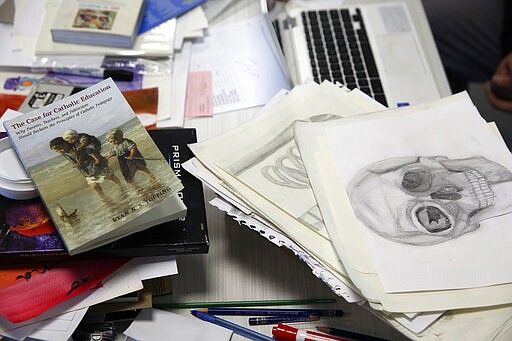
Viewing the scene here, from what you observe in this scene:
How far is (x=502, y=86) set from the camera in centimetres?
138

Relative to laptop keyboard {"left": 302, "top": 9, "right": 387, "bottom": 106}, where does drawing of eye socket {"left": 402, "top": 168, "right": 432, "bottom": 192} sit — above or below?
below

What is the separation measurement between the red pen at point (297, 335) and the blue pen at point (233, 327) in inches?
0.6

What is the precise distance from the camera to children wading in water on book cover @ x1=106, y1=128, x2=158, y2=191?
0.65m

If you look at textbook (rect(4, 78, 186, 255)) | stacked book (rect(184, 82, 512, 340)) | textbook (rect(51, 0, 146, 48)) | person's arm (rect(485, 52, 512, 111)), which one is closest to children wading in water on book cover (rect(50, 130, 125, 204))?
textbook (rect(4, 78, 186, 255))

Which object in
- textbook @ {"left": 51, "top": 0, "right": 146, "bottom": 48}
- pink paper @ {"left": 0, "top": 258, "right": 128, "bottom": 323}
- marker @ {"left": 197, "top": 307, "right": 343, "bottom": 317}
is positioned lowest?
marker @ {"left": 197, "top": 307, "right": 343, "bottom": 317}

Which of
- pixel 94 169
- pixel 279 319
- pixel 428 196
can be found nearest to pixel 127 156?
pixel 94 169

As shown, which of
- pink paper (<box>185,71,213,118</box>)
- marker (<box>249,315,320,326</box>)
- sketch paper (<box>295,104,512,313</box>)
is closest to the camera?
sketch paper (<box>295,104,512,313</box>)

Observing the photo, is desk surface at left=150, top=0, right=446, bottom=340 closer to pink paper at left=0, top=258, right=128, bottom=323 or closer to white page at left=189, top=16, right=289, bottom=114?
pink paper at left=0, top=258, right=128, bottom=323

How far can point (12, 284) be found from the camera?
0.64 m

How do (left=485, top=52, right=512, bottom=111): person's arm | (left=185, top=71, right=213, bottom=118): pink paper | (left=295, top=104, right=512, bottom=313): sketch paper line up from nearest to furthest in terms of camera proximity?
(left=295, top=104, right=512, bottom=313): sketch paper, (left=185, top=71, right=213, bottom=118): pink paper, (left=485, top=52, right=512, bottom=111): person's arm

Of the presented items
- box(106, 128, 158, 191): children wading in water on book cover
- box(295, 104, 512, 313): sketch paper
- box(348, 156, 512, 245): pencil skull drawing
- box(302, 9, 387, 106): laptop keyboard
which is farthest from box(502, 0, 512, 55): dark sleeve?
box(106, 128, 158, 191): children wading in water on book cover

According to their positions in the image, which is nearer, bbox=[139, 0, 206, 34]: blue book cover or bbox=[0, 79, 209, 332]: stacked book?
bbox=[0, 79, 209, 332]: stacked book

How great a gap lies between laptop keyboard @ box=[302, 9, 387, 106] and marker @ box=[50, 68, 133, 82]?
1.12 feet

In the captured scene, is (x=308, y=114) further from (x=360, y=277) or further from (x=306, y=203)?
(x=360, y=277)
